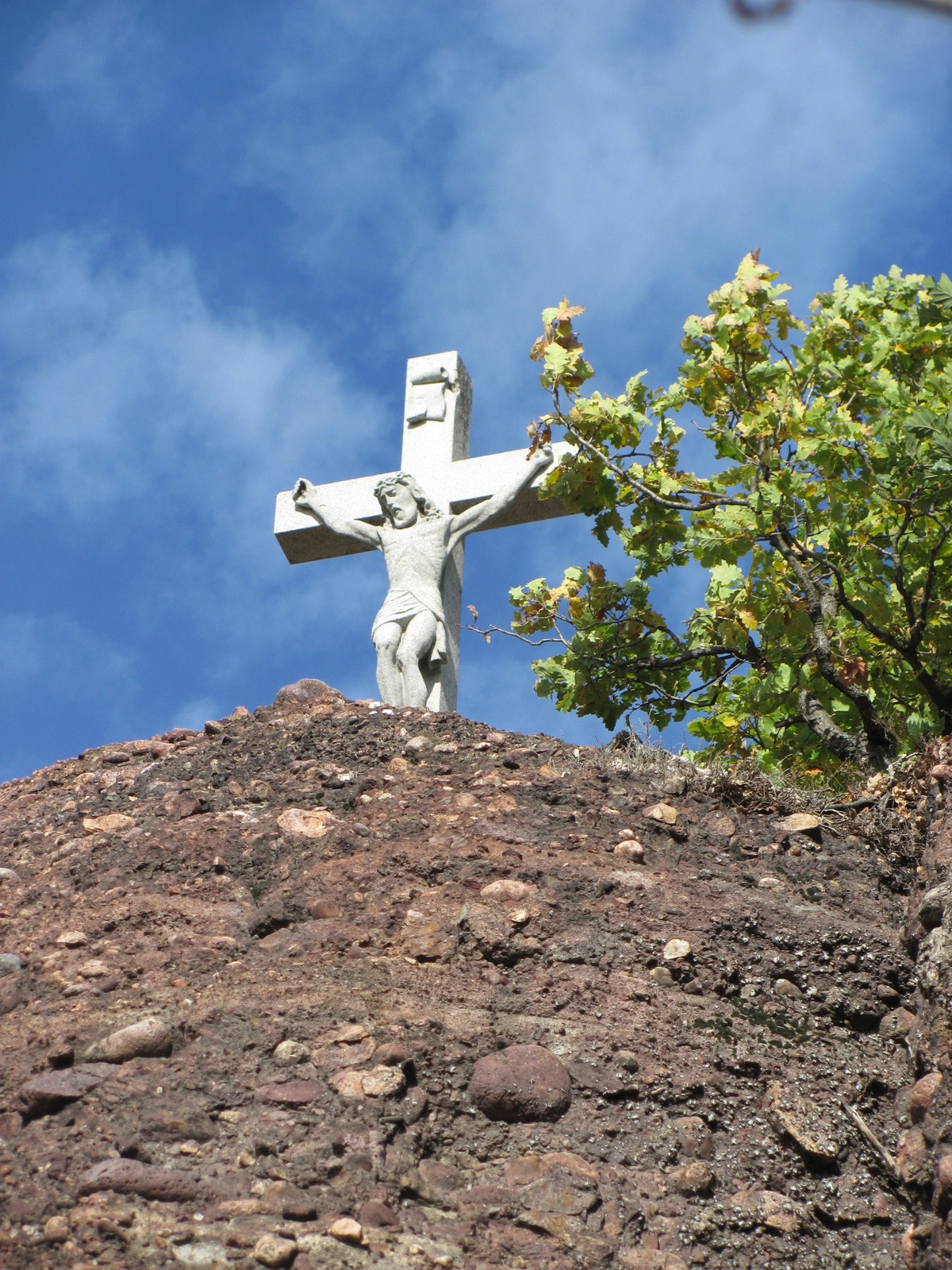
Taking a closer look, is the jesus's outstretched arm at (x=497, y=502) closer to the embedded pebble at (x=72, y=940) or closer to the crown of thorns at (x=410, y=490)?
the crown of thorns at (x=410, y=490)

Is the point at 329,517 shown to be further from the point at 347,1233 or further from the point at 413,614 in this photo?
the point at 347,1233

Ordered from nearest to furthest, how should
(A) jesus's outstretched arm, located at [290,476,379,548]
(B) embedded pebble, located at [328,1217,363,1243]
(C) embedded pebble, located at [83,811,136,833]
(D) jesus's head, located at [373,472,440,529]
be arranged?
(B) embedded pebble, located at [328,1217,363,1243] < (C) embedded pebble, located at [83,811,136,833] < (D) jesus's head, located at [373,472,440,529] < (A) jesus's outstretched arm, located at [290,476,379,548]

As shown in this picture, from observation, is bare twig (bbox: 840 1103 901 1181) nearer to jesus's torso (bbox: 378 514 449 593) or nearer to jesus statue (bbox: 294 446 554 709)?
jesus statue (bbox: 294 446 554 709)

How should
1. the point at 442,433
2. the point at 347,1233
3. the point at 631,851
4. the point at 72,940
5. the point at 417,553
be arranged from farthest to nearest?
1. the point at 442,433
2. the point at 417,553
3. the point at 631,851
4. the point at 72,940
5. the point at 347,1233

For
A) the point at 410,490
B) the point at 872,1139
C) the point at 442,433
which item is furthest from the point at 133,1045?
the point at 442,433

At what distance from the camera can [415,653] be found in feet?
28.1

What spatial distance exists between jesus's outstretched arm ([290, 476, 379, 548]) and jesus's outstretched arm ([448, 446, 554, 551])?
2.04 feet

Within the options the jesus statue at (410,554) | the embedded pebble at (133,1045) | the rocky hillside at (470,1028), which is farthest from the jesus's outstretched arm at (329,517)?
the embedded pebble at (133,1045)

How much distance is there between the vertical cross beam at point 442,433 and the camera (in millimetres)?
9281

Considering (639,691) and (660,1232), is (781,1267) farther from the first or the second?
(639,691)

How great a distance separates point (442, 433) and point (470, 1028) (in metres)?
6.35

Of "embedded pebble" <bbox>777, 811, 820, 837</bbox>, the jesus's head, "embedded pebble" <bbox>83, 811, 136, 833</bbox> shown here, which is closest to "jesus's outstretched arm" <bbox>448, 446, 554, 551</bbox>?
the jesus's head

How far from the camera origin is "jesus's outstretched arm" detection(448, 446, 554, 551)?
9250 millimetres

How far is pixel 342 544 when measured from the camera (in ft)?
32.5
